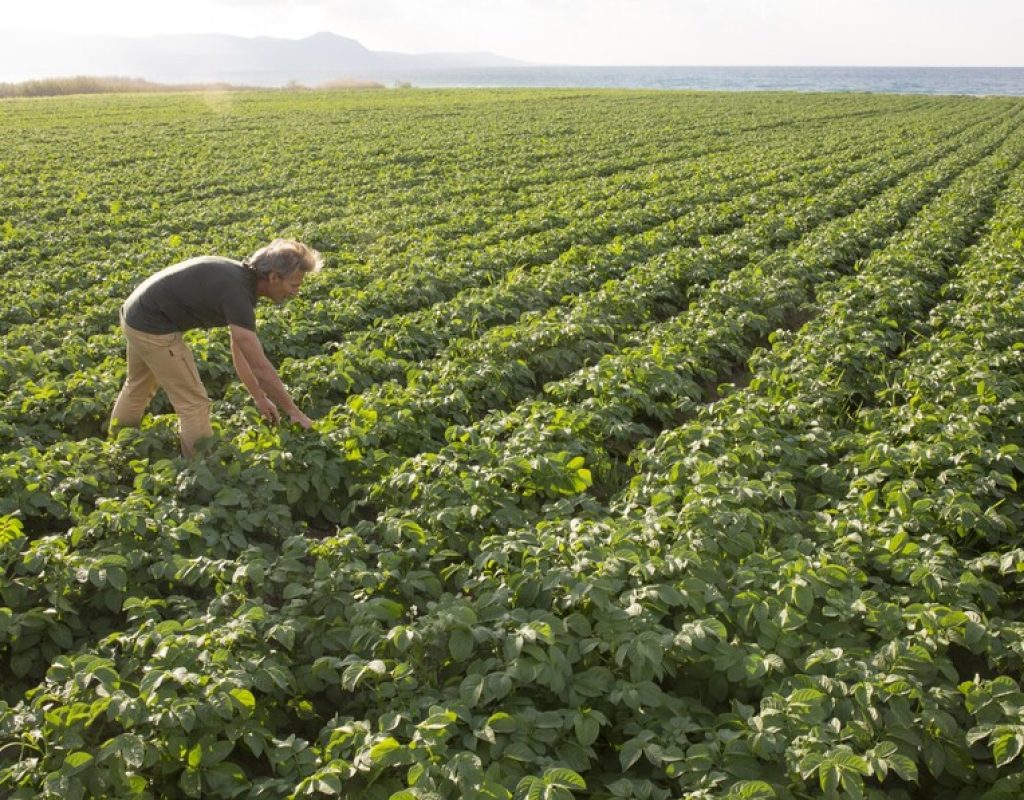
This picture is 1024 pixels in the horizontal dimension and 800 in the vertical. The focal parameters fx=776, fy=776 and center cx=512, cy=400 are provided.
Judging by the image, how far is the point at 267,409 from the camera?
568cm

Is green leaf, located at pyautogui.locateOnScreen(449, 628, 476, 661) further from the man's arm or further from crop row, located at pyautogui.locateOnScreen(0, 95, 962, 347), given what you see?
crop row, located at pyautogui.locateOnScreen(0, 95, 962, 347)

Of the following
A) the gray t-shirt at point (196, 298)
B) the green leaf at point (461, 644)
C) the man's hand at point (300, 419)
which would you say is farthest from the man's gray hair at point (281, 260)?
the green leaf at point (461, 644)

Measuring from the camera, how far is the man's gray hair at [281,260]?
5.09 metres

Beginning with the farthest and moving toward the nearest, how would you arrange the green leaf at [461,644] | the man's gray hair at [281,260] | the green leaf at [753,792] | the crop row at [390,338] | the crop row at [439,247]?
the crop row at [439,247] < the crop row at [390,338] < the man's gray hair at [281,260] < the green leaf at [461,644] < the green leaf at [753,792]

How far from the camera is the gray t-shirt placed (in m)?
5.13

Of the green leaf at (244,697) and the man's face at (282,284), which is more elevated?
the man's face at (282,284)

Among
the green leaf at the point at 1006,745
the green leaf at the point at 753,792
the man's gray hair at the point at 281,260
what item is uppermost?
the man's gray hair at the point at 281,260

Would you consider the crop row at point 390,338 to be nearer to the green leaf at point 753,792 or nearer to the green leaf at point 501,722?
the green leaf at point 501,722

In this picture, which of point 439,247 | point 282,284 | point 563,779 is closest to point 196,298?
point 282,284

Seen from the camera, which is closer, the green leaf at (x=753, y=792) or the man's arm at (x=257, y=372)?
the green leaf at (x=753, y=792)

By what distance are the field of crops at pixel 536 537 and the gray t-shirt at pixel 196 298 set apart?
0.93 metres

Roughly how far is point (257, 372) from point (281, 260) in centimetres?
80

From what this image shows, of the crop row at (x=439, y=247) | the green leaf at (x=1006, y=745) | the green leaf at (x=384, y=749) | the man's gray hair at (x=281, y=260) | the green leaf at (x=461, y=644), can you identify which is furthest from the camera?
the crop row at (x=439, y=247)

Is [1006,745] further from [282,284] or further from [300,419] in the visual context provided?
[282,284]
